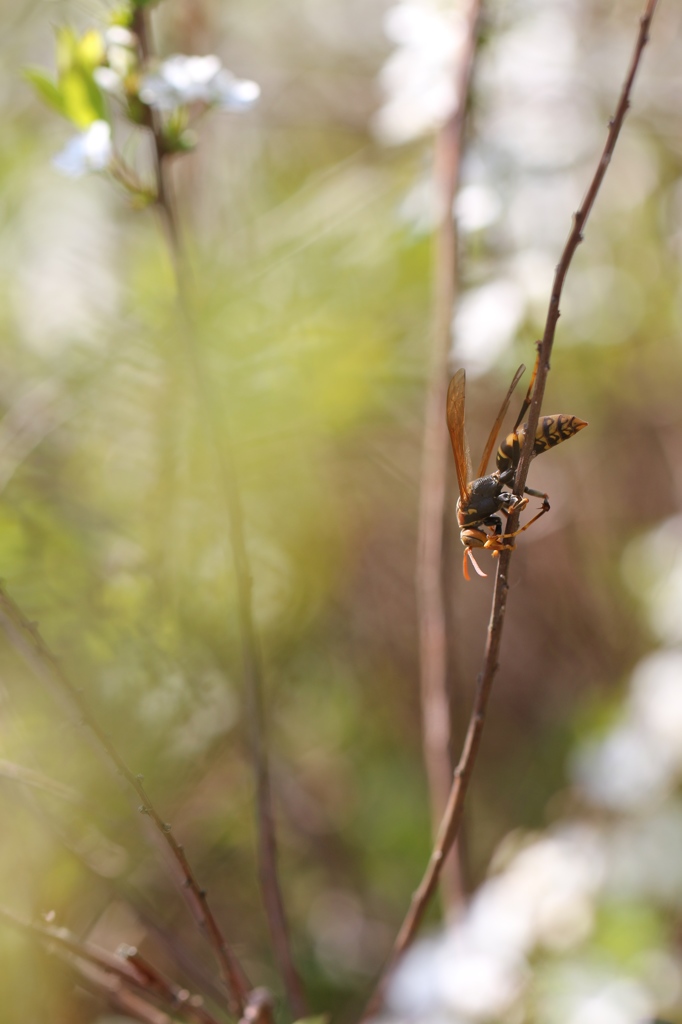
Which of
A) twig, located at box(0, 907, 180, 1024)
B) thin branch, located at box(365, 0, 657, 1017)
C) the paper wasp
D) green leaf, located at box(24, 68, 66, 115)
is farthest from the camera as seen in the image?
green leaf, located at box(24, 68, 66, 115)

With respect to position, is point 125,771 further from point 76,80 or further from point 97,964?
point 76,80

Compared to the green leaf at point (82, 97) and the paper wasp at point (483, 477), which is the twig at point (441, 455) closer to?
the paper wasp at point (483, 477)

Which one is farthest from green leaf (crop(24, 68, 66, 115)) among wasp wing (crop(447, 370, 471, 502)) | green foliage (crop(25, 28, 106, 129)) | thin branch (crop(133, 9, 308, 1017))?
wasp wing (crop(447, 370, 471, 502))

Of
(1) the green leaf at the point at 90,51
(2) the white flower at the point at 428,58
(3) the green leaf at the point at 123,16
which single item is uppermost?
(2) the white flower at the point at 428,58

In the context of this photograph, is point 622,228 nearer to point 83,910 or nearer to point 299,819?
point 299,819

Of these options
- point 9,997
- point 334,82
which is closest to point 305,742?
point 9,997

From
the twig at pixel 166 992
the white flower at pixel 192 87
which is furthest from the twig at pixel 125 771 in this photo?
the white flower at pixel 192 87

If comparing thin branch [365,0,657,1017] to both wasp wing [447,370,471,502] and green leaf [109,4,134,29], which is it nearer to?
wasp wing [447,370,471,502]
